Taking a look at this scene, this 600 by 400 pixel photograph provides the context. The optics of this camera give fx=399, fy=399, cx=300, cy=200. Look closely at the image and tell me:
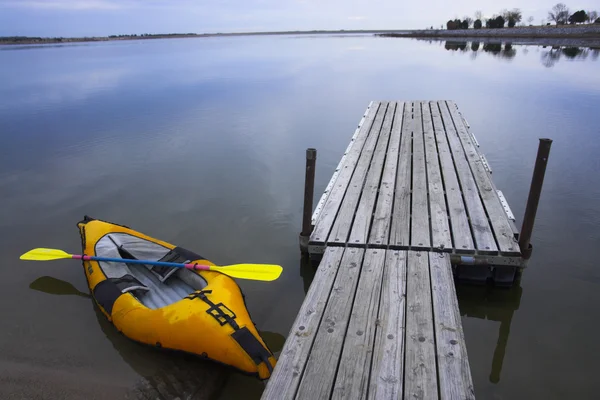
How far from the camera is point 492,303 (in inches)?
174

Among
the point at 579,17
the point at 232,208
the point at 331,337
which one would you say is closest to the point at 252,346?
the point at 331,337

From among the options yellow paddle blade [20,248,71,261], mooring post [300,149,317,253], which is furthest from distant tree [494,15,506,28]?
yellow paddle blade [20,248,71,261]

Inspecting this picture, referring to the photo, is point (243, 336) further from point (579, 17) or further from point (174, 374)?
point (579, 17)

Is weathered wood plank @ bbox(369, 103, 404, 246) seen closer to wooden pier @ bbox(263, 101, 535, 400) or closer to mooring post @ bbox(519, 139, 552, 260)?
wooden pier @ bbox(263, 101, 535, 400)

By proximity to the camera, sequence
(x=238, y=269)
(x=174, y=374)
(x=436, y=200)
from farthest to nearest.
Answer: (x=436, y=200) < (x=238, y=269) < (x=174, y=374)

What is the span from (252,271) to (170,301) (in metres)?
0.92

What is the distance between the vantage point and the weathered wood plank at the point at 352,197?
4.55 meters

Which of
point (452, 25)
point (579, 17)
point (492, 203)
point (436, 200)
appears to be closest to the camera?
point (492, 203)

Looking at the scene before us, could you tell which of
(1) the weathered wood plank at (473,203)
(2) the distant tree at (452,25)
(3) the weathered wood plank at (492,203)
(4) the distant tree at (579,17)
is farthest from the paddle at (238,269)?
(2) the distant tree at (452,25)

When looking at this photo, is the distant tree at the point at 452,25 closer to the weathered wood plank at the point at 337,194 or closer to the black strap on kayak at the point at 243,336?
the weathered wood plank at the point at 337,194

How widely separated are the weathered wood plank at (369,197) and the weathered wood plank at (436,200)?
2.39 ft

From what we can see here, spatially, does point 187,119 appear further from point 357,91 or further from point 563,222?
point 563,222

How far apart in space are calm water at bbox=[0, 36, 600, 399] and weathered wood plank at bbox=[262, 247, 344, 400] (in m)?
0.82

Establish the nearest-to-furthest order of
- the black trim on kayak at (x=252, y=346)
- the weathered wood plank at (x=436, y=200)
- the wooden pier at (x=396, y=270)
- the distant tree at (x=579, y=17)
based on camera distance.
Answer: the wooden pier at (x=396, y=270) < the black trim on kayak at (x=252, y=346) < the weathered wood plank at (x=436, y=200) < the distant tree at (x=579, y=17)
